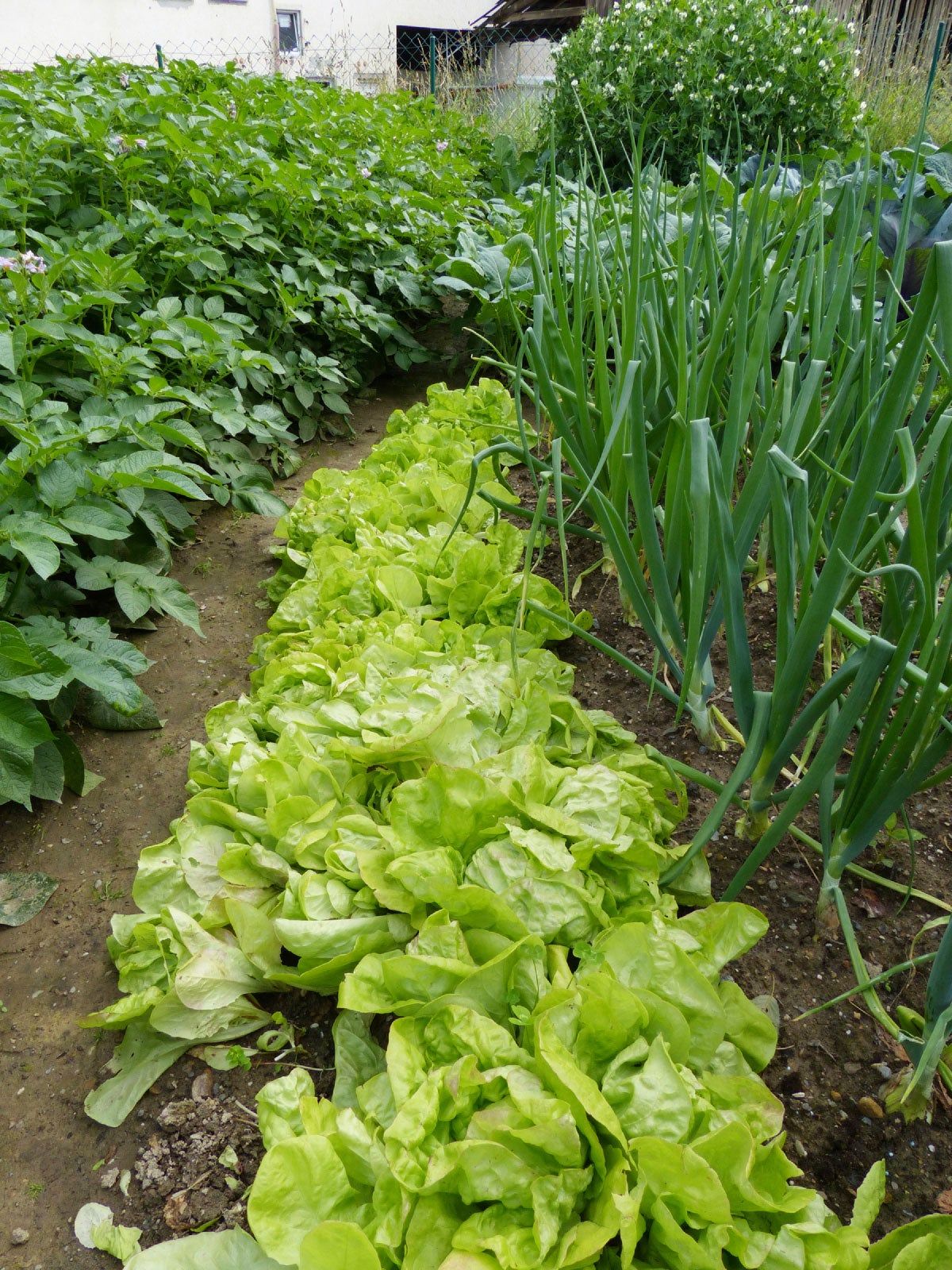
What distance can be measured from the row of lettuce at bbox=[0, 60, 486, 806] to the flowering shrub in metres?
2.06

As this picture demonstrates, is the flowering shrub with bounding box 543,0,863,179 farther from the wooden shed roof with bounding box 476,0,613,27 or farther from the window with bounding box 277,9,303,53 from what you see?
the window with bounding box 277,9,303,53

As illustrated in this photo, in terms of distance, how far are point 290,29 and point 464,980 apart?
21370mm

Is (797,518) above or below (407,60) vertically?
below

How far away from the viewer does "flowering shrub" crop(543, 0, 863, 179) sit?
5836mm

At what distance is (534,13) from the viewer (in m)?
18.2

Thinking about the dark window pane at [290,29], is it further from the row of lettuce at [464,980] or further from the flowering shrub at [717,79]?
the row of lettuce at [464,980]

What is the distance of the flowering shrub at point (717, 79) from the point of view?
5836 millimetres

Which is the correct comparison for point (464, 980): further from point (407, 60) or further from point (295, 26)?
point (407, 60)

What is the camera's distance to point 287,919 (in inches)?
47.7

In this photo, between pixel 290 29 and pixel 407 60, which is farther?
pixel 407 60

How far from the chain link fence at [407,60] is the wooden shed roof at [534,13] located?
254 millimetres

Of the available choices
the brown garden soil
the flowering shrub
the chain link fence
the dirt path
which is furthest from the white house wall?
the brown garden soil

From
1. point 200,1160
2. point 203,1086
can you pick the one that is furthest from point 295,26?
point 200,1160

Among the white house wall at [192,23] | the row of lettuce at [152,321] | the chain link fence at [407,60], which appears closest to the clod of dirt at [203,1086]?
the row of lettuce at [152,321]
